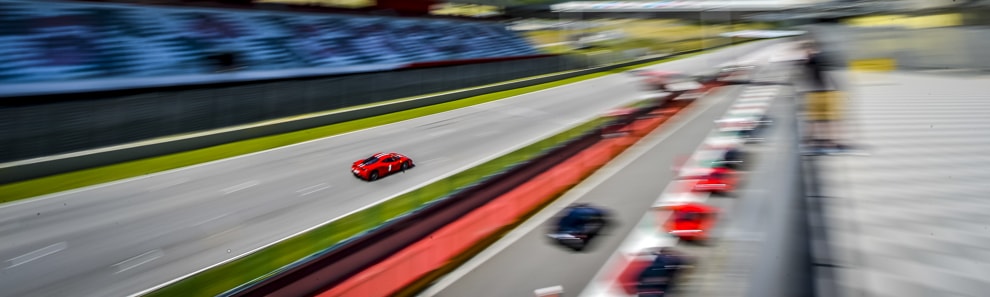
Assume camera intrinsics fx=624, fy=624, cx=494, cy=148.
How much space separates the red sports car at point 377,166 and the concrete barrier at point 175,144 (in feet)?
19.4

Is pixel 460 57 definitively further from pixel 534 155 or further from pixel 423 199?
pixel 423 199

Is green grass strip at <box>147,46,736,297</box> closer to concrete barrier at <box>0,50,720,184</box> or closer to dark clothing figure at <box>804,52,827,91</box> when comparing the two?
concrete barrier at <box>0,50,720,184</box>

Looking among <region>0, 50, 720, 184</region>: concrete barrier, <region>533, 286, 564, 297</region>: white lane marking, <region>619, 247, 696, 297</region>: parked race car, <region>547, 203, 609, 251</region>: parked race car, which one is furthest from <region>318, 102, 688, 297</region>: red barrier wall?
<region>0, 50, 720, 184</region>: concrete barrier

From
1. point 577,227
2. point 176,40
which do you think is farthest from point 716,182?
point 176,40

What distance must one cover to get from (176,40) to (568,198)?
→ 19865 mm

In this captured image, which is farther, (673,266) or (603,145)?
(603,145)

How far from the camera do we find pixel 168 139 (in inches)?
790

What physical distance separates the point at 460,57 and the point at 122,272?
33.5 meters

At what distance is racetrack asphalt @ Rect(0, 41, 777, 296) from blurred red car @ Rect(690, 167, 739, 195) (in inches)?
145

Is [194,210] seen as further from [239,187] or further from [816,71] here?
[816,71]

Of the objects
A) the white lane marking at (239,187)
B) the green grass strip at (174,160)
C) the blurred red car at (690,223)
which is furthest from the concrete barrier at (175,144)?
the blurred red car at (690,223)

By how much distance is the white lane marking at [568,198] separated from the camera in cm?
1252

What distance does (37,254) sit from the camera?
39.7 feet

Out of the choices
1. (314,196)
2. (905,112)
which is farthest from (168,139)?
(905,112)
